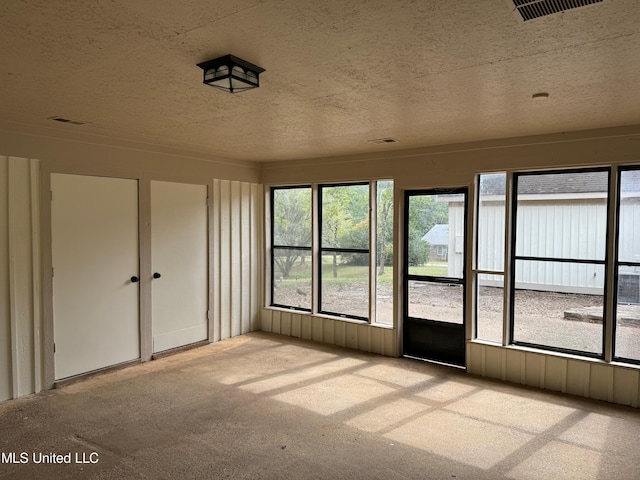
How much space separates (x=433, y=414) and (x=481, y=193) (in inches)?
95.5

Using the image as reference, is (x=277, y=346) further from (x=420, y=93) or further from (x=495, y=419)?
(x=420, y=93)

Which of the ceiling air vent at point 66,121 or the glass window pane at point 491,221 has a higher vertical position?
the ceiling air vent at point 66,121

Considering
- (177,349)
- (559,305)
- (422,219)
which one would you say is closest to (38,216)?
(177,349)

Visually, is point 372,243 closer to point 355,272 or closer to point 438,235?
point 355,272

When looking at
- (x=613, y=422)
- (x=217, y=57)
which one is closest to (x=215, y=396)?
(x=217, y=57)

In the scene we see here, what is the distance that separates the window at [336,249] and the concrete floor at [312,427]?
117cm

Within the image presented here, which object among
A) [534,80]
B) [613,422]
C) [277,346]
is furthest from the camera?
[277,346]

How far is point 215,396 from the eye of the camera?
4191mm

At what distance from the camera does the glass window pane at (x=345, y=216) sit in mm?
5809

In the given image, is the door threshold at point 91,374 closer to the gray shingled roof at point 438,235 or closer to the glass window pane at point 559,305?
the gray shingled roof at point 438,235

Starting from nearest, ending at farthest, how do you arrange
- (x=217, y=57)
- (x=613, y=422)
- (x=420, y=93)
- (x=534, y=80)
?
(x=217, y=57) < (x=534, y=80) < (x=420, y=93) < (x=613, y=422)

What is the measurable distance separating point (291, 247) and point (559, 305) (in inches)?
141

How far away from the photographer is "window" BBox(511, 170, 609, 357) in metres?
4.26

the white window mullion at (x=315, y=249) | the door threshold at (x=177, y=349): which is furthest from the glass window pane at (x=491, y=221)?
the door threshold at (x=177, y=349)
